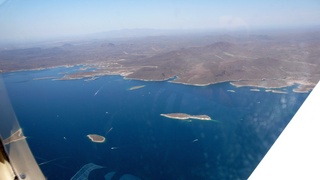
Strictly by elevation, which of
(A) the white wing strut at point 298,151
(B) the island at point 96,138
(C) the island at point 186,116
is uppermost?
(A) the white wing strut at point 298,151

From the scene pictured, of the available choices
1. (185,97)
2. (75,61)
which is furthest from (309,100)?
(185,97)

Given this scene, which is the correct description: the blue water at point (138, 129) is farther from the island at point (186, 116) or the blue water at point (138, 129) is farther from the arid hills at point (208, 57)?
the arid hills at point (208, 57)

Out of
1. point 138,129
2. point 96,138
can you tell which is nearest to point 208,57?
point 138,129

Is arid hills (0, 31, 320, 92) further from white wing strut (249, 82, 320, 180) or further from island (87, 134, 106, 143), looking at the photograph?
island (87, 134, 106, 143)

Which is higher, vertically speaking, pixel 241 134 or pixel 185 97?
pixel 185 97

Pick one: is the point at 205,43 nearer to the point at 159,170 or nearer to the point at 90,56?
the point at 90,56

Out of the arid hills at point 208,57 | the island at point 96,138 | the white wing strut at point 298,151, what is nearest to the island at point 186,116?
the arid hills at point 208,57
